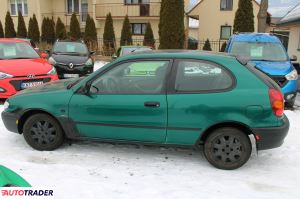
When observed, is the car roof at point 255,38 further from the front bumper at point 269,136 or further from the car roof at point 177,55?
the front bumper at point 269,136

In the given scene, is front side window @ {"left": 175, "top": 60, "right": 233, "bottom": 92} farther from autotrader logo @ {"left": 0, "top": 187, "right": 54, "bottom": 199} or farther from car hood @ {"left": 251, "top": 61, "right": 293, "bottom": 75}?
car hood @ {"left": 251, "top": 61, "right": 293, "bottom": 75}

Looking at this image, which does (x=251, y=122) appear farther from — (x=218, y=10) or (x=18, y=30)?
(x=18, y=30)

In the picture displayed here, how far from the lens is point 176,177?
14.9ft

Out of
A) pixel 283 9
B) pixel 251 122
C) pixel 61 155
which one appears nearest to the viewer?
pixel 251 122

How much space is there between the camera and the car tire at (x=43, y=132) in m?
5.18

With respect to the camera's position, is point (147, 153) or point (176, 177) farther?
point (147, 153)

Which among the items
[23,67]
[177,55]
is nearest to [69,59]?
[23,67]

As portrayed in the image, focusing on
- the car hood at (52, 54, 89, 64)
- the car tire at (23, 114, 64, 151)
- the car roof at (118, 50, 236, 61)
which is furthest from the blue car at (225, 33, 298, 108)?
the car tire at (23, 114, 64, 151)

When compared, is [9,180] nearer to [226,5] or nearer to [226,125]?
[226,125]

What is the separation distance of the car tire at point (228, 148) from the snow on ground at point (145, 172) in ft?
0.42

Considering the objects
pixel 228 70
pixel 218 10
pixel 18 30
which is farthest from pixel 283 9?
pixel 228 70

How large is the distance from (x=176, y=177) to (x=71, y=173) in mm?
1379

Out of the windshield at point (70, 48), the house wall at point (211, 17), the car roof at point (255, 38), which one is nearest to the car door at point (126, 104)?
the car roof at point (255, 38)

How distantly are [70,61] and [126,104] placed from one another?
7546 mm
